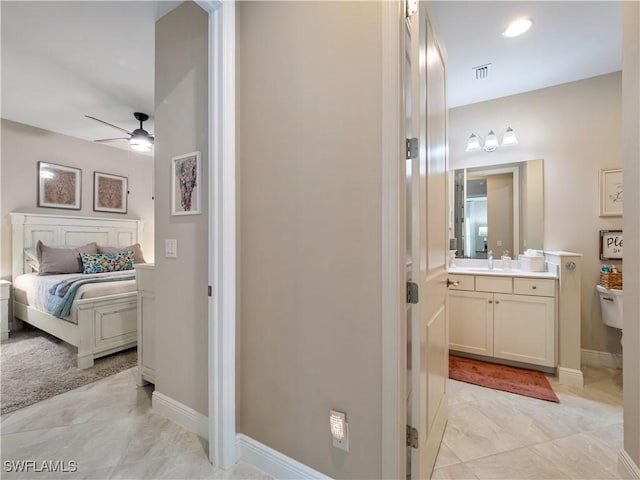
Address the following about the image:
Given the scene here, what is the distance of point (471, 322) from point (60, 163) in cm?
586

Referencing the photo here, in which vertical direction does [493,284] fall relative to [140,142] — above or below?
below

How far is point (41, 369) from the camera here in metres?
2.59

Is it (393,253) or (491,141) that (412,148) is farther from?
(491,141)

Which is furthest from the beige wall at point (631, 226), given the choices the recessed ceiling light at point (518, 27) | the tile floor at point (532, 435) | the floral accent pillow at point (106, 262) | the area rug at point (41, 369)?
the floral accent pillow at point (106, 262)

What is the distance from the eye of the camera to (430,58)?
1378mm

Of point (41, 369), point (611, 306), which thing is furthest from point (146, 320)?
point (611, 306)

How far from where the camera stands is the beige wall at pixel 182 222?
5.52ft

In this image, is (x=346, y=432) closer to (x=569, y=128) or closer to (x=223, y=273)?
(x=223, y=273)

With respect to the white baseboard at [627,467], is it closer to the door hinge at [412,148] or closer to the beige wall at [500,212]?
the door hinge at [412,148]

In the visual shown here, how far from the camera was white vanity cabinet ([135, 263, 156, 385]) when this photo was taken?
213cm

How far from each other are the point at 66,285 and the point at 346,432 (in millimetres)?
3223

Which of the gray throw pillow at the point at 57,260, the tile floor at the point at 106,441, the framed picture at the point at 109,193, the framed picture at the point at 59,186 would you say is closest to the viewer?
the tile floor at the point at 106,441

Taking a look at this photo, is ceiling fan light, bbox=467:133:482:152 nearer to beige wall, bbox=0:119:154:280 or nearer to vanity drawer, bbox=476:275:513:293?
vanity drawer, bbox=476:275:513:293

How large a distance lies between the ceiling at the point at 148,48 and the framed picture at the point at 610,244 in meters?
1.46
